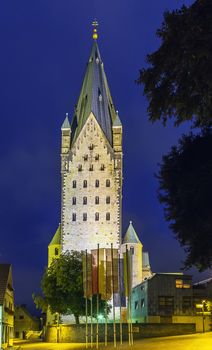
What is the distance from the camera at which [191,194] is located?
89.9 ft

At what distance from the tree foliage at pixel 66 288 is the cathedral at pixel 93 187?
29083 mm

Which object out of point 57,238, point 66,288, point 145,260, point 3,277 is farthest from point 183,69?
point 145,260

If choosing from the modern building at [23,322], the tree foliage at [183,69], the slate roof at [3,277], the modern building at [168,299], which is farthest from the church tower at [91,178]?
the tree foliage at [183,69]

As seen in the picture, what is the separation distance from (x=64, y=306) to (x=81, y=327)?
8144mm

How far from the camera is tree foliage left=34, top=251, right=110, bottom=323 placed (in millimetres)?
74500

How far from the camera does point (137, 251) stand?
111m

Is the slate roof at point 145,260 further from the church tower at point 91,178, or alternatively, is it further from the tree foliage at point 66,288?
the tree foliage at point 66,288

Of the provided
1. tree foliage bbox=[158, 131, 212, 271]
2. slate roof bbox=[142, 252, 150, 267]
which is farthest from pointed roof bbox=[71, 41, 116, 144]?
tree foliage bbox=[158, 131, 212, 271]

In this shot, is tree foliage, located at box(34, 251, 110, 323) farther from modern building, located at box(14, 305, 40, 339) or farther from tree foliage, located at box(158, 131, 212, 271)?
modern building, located at box(14, 305, 40, 339)

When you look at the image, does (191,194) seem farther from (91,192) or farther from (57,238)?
(57,238)

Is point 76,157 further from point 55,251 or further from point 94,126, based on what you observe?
point 55,251

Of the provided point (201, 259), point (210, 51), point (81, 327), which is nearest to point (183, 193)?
point (201, 259)

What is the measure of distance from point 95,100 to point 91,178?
17.0 m

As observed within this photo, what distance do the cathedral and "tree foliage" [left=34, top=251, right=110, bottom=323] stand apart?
29083 mm
